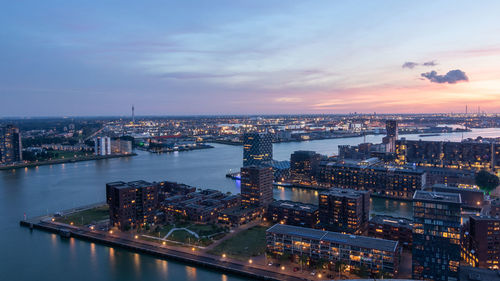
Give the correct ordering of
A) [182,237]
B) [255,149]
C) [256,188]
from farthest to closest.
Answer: [255,149] < [256,188] < [182,237]

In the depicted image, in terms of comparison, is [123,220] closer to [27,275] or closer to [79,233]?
[79,233]

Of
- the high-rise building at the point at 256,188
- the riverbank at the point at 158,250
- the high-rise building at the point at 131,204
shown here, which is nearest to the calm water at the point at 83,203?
the riverbank at the point at 158,250

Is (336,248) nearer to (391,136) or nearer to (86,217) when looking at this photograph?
(86,217)

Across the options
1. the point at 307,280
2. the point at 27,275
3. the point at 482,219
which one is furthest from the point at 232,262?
the point at 482,219

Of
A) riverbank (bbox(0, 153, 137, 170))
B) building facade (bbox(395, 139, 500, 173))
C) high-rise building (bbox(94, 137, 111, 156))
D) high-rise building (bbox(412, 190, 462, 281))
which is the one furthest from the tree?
high-rise building (bbox(94, 137, 111, 156))

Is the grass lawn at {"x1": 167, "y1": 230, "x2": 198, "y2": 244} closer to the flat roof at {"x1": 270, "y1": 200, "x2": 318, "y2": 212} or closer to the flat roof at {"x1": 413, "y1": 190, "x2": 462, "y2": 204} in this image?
the flat roof at {"x1": 270, "y1": 200, "x2": 318, "y2": 212}

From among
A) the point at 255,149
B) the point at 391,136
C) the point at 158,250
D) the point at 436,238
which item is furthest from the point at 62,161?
the point at 391,136
